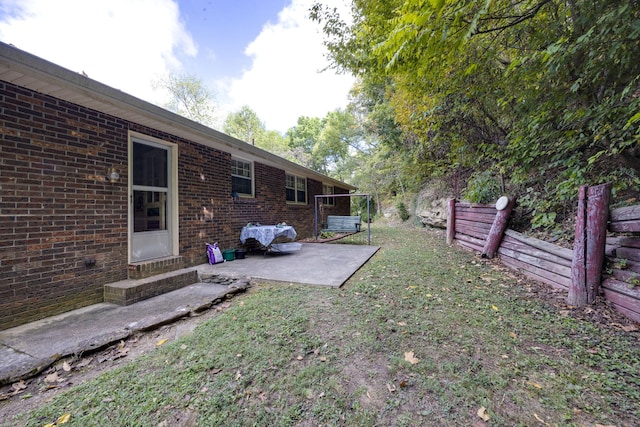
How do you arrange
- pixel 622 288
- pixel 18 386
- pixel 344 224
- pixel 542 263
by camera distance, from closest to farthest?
pixel 18 386 → pixel 622 288 → pixel 542 263 → pixel 344 224

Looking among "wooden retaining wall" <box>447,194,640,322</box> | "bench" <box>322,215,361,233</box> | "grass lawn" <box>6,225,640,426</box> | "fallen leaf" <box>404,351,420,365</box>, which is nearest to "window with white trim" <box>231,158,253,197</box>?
"grass lawn" <box>6,225,640,426</box>

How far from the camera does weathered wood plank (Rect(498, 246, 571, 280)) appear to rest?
125 inches

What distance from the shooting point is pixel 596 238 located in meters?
2.72

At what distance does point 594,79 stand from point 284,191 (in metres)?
6.96

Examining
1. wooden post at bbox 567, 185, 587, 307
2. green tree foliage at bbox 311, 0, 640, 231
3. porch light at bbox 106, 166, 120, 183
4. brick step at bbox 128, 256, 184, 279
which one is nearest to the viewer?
green tree foliage at bbox 311, 0, 640, 231

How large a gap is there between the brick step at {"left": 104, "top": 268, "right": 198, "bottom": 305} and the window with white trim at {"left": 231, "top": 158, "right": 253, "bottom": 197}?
2672 millimetres

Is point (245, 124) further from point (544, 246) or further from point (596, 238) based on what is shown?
point (596, 238)

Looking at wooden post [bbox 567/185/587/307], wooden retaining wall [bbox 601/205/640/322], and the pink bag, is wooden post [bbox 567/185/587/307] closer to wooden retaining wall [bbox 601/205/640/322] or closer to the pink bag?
wooden retaining wall [bbox 601/205/640/322]

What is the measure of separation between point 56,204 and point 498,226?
6785 millimetres

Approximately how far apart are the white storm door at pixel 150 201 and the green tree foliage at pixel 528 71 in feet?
12.4

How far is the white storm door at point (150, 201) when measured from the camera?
3.91 m

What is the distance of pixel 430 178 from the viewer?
11.9 m

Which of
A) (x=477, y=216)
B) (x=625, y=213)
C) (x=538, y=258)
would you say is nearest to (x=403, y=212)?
(x=477, y=216)

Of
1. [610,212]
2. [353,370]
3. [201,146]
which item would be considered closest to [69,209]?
[201,146]
